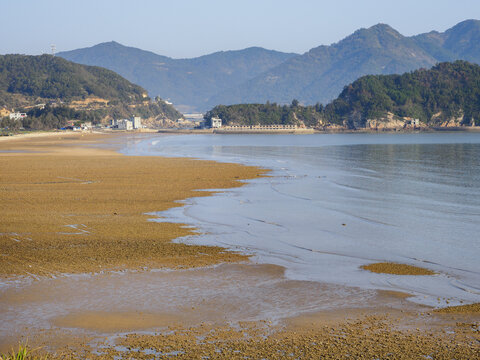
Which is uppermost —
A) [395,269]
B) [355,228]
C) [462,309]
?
[462,309]

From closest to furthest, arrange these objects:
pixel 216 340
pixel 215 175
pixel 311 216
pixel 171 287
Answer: pixel 216 340, pixel 171 287, pixel 311 216, pixel 215 175

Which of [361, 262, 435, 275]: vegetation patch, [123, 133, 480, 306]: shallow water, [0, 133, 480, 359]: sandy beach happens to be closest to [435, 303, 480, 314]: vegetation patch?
[0, 133, 480, 359]: sandy beach

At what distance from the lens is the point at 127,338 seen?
958 centimetres

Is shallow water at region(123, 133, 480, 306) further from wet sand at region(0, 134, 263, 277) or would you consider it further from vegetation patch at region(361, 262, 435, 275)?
wet sand at region(0, 134, 263, 277)

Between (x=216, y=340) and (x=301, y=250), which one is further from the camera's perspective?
(x=301, y=250)

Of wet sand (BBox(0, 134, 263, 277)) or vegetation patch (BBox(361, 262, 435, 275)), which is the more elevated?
wet sand (BBox(0, 134, 263, 277))

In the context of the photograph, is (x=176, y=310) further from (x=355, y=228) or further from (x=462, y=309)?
(x=355, y=228)

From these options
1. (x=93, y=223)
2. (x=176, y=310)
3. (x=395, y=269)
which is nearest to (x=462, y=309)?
(x=395, y=269)

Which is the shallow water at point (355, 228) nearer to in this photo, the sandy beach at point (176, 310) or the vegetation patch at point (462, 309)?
the vegetation patch at point (462, 309)

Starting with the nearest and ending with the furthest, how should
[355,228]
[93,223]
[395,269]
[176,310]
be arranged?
1. [176,310]
2. [395,269]
3. [93,223]
4. [355,228]

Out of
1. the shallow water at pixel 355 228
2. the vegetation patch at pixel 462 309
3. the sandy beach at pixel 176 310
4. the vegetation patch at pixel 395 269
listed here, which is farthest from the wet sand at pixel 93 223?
the vegetation patch at pixel 462 309

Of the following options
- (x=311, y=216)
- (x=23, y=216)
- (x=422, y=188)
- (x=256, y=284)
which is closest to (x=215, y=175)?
(x=422, y=188)

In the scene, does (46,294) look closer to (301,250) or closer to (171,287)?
(171,287)

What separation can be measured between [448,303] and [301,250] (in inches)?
226
